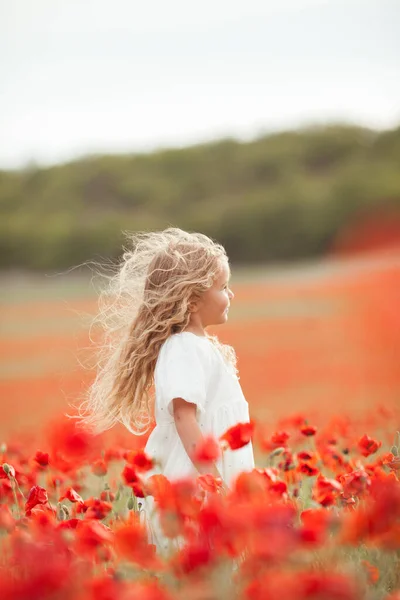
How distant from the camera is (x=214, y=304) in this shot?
6.26ft

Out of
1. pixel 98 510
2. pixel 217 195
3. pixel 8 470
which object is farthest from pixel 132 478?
pixel 217 195

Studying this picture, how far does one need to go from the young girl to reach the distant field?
148 mm

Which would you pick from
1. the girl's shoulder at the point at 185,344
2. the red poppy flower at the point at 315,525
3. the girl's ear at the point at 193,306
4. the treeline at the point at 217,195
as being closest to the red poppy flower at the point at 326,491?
the red poppy flower at the point at 315,525

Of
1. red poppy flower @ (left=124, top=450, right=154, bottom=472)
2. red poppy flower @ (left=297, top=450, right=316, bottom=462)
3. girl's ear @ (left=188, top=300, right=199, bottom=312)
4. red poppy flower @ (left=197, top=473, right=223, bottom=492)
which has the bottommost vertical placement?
red poppy flower @ (left=297, top=450, right=316, bottom=462)

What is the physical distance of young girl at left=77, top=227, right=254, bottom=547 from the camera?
1785mm

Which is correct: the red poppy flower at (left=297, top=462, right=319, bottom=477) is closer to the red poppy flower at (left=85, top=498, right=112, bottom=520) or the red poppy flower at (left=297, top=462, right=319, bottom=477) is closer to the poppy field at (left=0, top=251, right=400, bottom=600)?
the poppy field at (left=0, top=251, right=400, bottom=600)

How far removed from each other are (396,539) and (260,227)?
23.5m

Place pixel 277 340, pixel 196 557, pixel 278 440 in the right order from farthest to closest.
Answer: pixel 277 340 < pixel 278 440 < pixel 196 557

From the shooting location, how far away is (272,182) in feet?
97.0

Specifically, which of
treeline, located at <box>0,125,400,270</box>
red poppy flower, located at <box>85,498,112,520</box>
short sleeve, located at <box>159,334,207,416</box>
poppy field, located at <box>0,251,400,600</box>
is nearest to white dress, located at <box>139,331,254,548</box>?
short sleeve, located at <box>159,334,207,416</box>

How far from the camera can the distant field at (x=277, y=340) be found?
6.75m

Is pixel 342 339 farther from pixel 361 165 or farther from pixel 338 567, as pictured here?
pixel 361 165

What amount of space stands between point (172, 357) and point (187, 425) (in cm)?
16

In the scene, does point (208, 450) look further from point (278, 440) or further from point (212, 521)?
point (278, 440)
